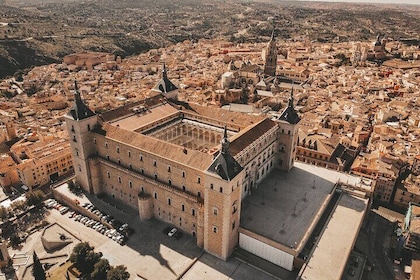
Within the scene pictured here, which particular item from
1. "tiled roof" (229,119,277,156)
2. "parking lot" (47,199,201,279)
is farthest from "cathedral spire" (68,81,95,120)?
"tiled roof" (229,119,277,156)

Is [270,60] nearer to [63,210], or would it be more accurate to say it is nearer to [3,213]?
[63,210]

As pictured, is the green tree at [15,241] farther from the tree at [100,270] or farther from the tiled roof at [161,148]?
the tiled roof at [161,148]

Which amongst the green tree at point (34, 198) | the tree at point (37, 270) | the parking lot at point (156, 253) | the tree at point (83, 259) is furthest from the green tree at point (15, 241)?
the tree at point (83, 259)

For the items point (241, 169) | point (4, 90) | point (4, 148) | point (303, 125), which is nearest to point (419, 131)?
point (303, 125)

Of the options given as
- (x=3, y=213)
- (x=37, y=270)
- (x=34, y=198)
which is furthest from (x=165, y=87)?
(x=37, y=270)

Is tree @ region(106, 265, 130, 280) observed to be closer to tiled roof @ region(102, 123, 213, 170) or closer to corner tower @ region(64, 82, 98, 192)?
tiled roof @ region(102, 123, 213, 170)

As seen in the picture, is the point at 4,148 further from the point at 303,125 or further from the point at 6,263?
the point at 303,125
